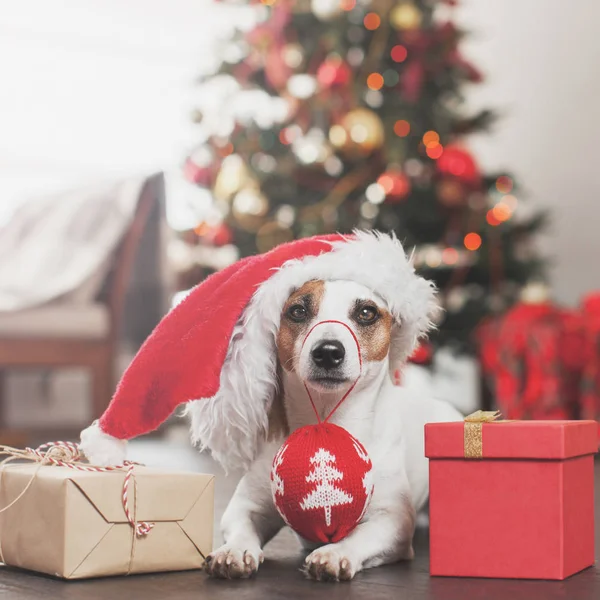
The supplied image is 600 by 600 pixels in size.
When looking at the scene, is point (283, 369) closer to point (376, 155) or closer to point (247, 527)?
point (247, 527)

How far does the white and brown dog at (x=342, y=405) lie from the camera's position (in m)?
1.41

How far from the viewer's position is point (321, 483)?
1356 mm

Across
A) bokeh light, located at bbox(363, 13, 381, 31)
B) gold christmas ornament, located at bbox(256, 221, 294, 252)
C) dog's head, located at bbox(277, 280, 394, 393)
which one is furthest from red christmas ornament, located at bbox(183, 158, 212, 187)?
dog's head, located at bbox(277, 280, 394, 393)

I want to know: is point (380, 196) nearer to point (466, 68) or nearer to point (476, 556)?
point (466, 68)

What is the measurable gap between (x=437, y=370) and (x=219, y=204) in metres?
1.15

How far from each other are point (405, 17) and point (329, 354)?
2.67 metres

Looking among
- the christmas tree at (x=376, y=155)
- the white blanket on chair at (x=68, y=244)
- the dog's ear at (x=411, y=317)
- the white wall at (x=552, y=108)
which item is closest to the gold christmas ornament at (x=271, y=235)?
the christmas tree at (x=376, y=155)

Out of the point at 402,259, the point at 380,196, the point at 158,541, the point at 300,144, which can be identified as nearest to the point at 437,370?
the point at 380,196

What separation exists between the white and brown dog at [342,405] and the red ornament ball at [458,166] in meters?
2.26

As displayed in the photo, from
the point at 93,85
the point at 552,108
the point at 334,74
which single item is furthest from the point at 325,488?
the point at 93,85

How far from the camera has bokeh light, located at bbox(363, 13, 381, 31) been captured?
3.86 m

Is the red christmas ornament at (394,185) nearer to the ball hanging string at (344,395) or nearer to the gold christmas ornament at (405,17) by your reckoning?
the gold christmas ornament at (405,17)

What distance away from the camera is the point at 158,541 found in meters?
1.38

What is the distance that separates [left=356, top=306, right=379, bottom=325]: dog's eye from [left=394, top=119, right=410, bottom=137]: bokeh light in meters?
2.37
